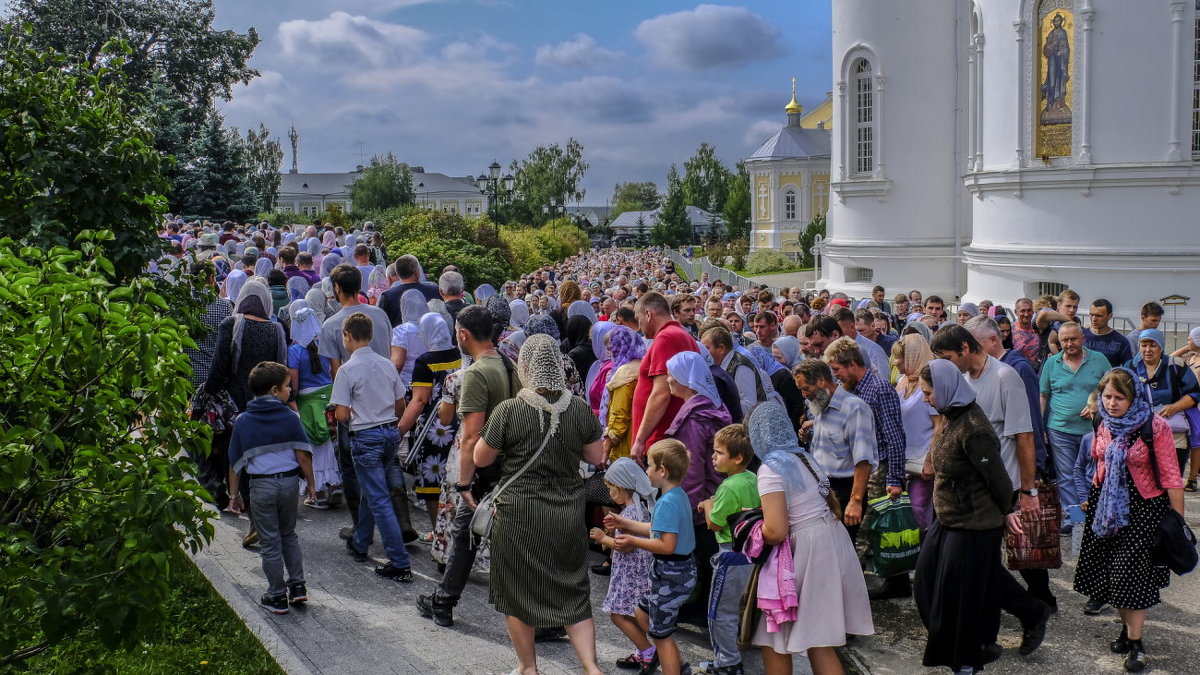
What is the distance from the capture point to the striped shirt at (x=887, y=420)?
719cm

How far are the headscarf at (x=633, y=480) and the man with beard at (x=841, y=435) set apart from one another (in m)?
1.26

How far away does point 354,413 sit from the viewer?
25.4 ft

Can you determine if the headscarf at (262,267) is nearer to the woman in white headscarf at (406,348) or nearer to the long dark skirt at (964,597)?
the woman in white headscarf at (406,348)

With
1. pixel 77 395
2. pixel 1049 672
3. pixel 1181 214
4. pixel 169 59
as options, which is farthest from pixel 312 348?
pixel 169 59

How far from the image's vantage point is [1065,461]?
30.5ft

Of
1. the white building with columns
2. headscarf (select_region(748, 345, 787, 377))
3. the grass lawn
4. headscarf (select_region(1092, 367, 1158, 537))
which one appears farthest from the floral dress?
the white building with columns

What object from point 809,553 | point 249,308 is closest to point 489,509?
point 809,553

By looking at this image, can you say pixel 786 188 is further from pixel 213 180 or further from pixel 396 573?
pixel 396 573

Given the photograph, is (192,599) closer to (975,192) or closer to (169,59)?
(975,192)

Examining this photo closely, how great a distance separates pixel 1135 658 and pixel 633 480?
308 cm

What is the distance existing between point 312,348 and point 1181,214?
56.1 feet

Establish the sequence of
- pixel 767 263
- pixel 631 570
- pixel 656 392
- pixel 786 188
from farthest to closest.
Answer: pixel 786 188 → pixel 767 263 → pixel 656 392 → pixel 631 570

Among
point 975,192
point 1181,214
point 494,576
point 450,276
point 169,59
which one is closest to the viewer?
point 494,576

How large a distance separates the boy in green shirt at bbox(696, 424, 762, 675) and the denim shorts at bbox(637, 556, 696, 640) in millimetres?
188
